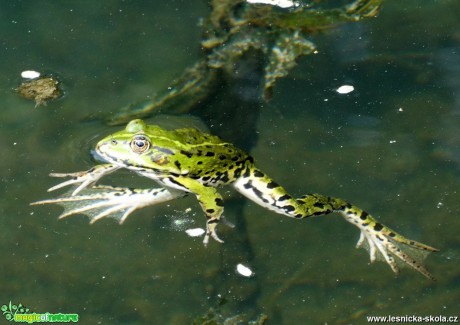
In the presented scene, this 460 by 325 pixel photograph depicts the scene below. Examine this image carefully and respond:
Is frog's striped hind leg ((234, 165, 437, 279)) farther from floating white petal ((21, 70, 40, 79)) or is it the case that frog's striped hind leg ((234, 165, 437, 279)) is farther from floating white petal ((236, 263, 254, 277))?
floating white petal ((21, 70, 40, 79))

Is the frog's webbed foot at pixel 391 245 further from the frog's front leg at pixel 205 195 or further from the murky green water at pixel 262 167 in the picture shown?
the frog's front leg at pixel 205 195

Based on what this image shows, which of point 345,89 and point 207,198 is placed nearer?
point 207,198

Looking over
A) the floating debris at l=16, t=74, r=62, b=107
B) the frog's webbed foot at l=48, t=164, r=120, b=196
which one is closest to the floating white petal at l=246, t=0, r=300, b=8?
the floating debris at l=16, t=74, r=62, b=107

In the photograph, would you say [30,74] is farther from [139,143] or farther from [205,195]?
[205,195]

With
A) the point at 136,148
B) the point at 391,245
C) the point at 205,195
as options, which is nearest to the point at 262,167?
the point at 205,195

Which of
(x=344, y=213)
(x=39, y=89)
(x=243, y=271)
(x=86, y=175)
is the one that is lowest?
(x=243, y=271)
